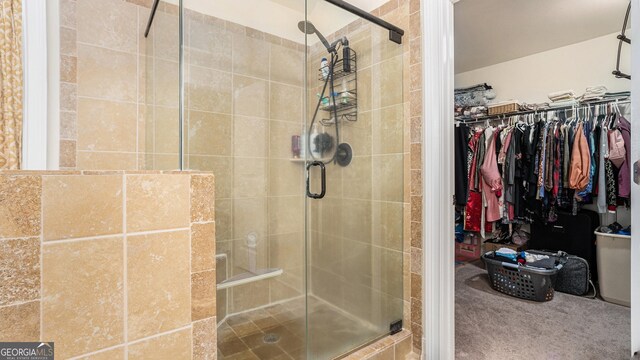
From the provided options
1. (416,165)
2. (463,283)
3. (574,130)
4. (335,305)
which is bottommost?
(463,283)

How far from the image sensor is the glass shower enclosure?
152 cm

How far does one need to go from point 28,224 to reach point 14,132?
837 mm

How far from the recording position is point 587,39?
9.44ft

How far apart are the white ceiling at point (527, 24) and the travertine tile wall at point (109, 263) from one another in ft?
8.70

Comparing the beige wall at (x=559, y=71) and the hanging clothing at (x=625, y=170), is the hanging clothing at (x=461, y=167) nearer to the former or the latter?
the beige wall at (x=559, y=71)

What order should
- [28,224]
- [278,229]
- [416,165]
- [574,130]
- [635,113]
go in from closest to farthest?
[28,224]
[635,113]
[416,165]
[278,229]
[574,130]

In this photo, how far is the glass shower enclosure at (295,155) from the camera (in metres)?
1.52

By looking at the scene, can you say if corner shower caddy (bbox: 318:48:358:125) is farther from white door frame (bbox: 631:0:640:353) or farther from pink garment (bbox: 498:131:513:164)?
pink garment (bbox: 498:131:513:164)

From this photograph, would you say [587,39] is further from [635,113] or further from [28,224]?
[28,224]

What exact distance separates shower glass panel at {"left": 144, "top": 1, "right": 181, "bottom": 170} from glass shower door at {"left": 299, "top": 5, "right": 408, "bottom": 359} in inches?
27.2

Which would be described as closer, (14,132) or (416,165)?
(14,132)

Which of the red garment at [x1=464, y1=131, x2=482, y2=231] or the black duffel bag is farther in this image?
the red garment at [x1=464, y1=131, x2=482, y2=231]

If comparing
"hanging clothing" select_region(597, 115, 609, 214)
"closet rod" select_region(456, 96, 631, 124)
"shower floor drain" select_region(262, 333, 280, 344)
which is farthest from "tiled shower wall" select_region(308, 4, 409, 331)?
"closet rod" select_region(456, 96, 631, 124)

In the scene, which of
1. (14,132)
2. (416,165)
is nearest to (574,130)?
(416,165)
